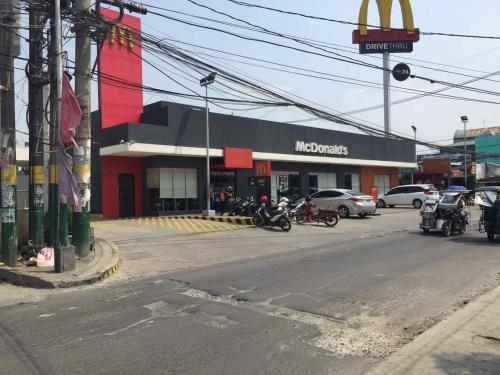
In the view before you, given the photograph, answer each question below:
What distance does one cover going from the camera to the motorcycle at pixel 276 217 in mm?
19922

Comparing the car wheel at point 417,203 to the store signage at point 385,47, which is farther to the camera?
the store signage at point 385,47

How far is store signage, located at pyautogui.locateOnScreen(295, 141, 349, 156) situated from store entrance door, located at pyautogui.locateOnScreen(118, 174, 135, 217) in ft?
35.8

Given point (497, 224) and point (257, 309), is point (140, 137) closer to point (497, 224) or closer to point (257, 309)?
point (497, 224)

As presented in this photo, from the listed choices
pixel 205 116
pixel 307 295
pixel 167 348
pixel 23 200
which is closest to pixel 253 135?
pixel 205 116

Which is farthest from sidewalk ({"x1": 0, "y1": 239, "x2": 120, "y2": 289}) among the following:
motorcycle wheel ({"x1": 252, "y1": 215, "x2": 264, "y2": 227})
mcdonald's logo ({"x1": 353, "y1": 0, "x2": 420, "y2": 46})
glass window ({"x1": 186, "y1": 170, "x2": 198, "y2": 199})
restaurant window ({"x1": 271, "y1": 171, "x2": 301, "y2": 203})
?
mcdonald's logo ({"x1": 353, "y1": 0, "x2": 420, "y2": 46})

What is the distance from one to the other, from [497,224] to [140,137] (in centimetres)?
1549

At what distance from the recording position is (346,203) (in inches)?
1013

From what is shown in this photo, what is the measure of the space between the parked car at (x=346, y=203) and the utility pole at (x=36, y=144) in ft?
53.8

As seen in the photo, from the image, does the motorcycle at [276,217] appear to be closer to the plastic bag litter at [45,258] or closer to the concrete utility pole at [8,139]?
the plastic bag litter at [45,258]

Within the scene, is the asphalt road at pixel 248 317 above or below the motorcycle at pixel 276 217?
below

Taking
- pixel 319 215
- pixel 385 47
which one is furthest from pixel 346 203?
pixel 385 47

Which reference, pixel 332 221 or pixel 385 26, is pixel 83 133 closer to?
pixel 332 221

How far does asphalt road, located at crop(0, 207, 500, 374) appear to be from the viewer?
17.1 ft

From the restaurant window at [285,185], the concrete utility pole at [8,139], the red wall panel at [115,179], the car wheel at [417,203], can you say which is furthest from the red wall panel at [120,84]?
the car wheel at [417,203]
